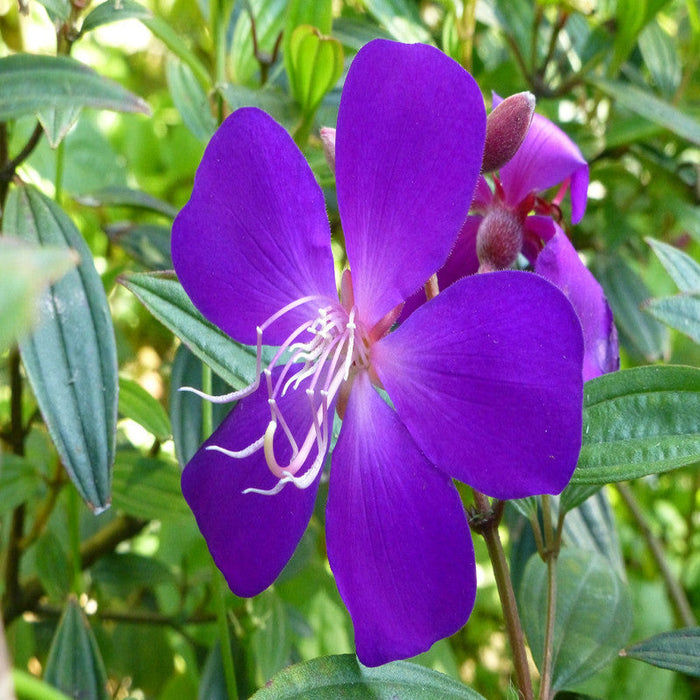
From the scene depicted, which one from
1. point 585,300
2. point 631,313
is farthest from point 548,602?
point 631,313

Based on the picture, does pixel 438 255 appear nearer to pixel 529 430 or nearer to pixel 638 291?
pixel 529 430

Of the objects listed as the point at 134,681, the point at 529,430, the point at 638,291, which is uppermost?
the point at 529,430

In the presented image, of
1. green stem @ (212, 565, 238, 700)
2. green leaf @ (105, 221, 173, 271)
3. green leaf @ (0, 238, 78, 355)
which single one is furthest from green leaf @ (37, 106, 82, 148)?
green leaf @ (0, 238, 78, 355)

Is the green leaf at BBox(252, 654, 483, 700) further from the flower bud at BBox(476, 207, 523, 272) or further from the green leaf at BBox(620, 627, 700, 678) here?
the flower bud at BBox(476, 207, 523, 272)

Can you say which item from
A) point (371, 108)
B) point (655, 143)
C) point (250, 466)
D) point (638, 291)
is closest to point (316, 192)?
point (371, 108)

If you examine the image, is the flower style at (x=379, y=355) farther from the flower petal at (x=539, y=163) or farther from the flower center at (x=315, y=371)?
the flower petal at (x=539, y=163)
